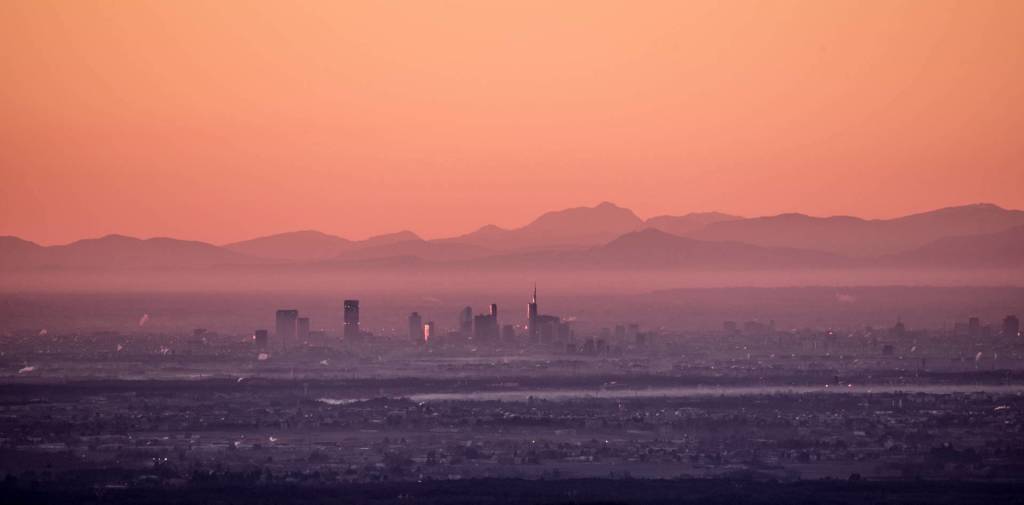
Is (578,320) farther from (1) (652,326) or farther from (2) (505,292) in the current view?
(2) (505,292)

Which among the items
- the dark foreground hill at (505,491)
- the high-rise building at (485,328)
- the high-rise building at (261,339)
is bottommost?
the dark foreground hill at (505,491)

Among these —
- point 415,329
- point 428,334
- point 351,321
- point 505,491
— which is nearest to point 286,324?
point 351,321

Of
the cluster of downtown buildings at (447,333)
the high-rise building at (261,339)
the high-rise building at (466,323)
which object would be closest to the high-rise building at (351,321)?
the cluster of downtown buildings at (447,333)

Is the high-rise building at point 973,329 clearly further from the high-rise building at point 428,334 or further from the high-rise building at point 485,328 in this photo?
the high-rise building at point 428,334

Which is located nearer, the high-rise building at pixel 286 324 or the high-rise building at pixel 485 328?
the high-rise building at pixel 485 328

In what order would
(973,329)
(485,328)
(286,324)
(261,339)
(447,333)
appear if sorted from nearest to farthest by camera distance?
(261,339)
(973,329)
(485,328)
(286,324)
(447,333)

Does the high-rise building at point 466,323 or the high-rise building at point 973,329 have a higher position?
the high-rise building at point 466,323

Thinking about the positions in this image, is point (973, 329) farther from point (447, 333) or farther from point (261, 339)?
point (261, 339)

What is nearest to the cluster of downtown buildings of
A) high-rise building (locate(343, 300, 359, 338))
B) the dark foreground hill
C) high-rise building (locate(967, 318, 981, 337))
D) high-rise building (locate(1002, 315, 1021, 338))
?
high-rise building (locate(343, 300, 359, 338))

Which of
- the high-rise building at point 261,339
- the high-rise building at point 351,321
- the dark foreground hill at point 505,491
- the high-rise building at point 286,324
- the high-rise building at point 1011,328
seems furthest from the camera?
the high-rise building at point 351,321
